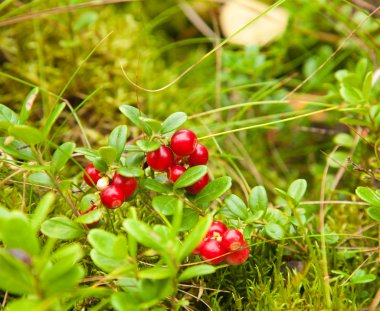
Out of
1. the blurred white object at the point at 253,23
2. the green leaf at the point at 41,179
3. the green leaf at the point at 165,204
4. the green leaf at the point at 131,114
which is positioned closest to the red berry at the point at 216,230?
the green leaf at the point at 165,204

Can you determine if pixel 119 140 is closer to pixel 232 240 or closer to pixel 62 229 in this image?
pixel 62 229

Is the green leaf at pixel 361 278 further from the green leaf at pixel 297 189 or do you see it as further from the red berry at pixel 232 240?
the red berry at pixel 232 240

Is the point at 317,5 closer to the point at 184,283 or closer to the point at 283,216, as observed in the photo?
the point at 283,216

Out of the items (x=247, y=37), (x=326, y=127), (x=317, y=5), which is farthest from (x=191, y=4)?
(x=326, y=127)

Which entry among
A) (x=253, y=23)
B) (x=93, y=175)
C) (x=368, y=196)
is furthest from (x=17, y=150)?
(x=253, y=23)

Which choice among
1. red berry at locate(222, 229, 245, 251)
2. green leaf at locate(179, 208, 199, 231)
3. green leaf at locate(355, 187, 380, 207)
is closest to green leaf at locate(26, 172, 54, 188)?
green leaf at locate(179, 208, 199, 231)

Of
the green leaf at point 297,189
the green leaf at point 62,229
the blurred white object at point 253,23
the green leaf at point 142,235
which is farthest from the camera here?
the blurred white object at point 253,23
